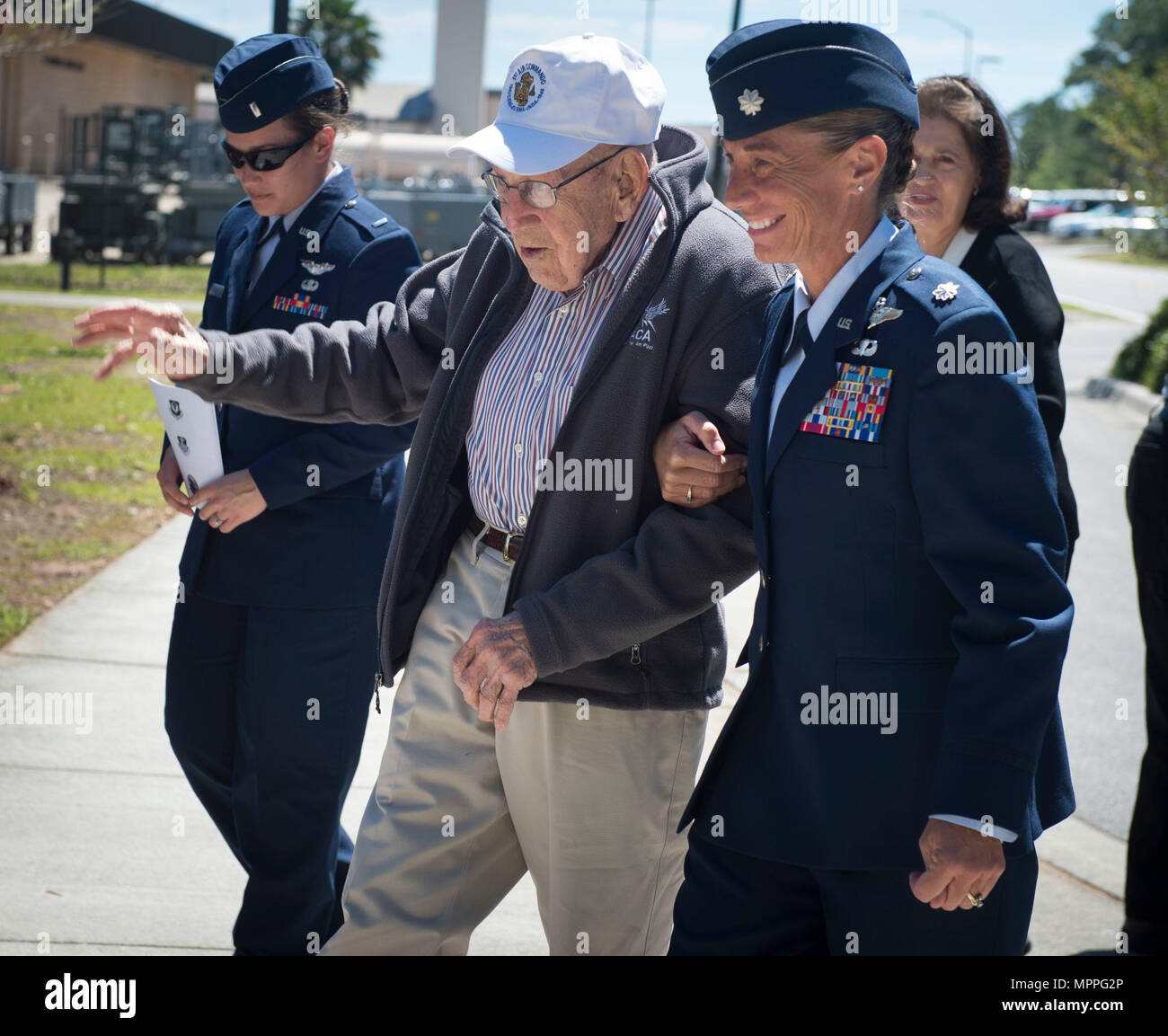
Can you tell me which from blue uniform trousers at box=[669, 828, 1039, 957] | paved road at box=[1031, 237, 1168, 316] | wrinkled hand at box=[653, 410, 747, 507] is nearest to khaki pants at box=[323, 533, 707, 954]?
blue uniform trousers at box=[669, 828, 1039, 957]

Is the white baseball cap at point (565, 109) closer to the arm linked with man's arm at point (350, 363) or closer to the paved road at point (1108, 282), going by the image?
the arm linked with man's arm at point (350, 363)

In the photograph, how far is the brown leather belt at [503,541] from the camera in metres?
2.70

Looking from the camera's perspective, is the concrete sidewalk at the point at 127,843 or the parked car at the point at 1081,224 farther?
the parked car at the point at 1081,224

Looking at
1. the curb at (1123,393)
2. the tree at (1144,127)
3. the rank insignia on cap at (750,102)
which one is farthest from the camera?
the tree at (1144,127)

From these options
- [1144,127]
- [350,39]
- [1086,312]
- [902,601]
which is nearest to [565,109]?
[902,601]

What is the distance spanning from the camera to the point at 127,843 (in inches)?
169

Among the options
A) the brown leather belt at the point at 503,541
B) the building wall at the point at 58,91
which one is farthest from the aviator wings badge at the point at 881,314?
the building wall at the point at 58,91

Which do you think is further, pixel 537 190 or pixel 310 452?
pixel 310 452

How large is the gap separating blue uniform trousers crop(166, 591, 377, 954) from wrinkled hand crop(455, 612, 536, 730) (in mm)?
1056

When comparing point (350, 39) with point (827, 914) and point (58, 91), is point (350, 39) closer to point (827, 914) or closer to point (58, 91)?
point (58, 91)

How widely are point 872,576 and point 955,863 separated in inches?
17.1

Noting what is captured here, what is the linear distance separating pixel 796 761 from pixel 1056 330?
1739 millimetres

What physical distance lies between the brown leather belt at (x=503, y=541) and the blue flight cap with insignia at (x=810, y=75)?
0.90 metres
